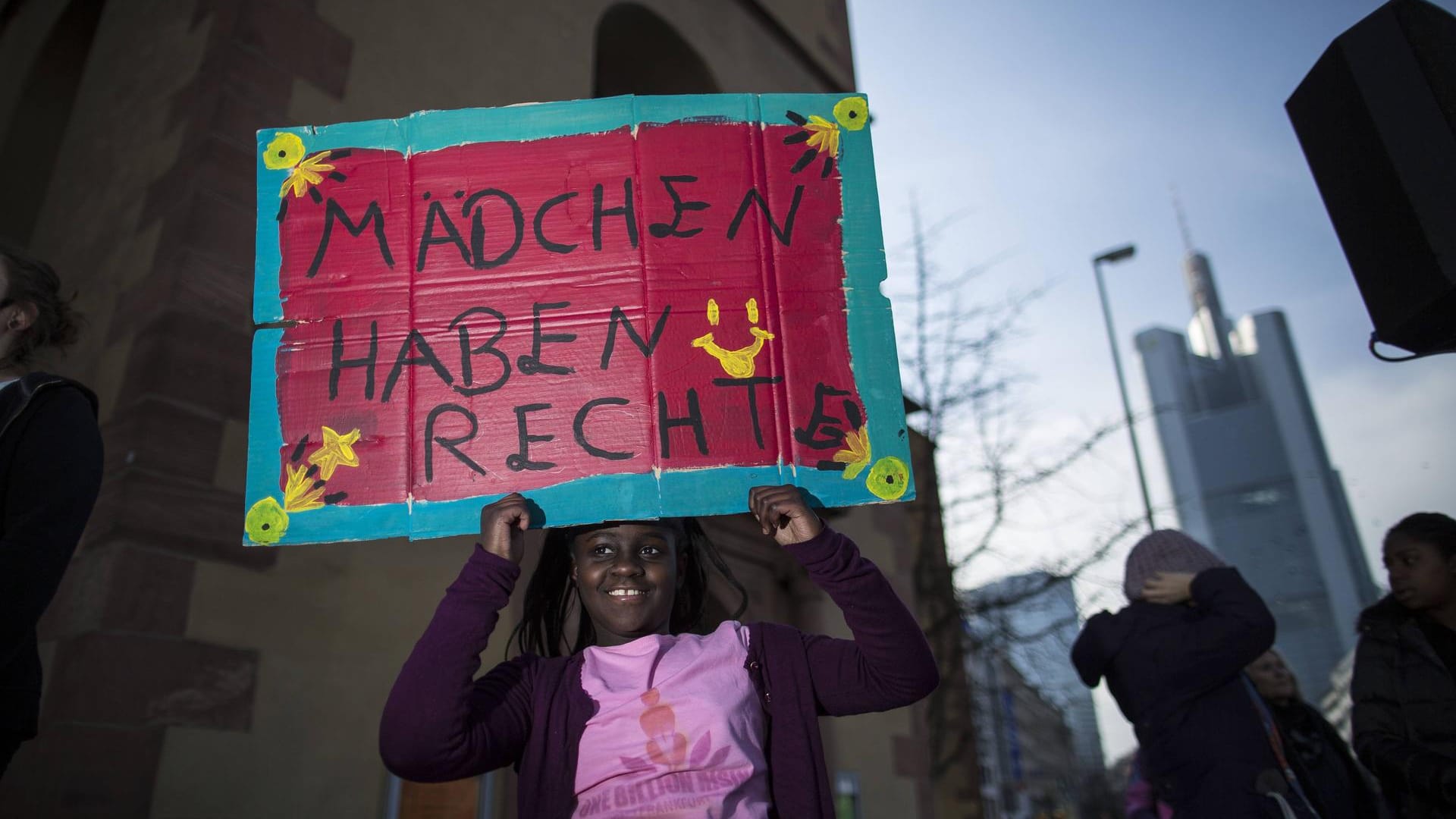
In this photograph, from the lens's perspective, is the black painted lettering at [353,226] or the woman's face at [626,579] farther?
the black painted lettering at [353,226]

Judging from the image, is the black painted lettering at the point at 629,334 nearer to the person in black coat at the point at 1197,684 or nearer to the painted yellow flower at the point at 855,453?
the painted yellow flower at the point at 855,453

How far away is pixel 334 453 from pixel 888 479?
1216 millimetres

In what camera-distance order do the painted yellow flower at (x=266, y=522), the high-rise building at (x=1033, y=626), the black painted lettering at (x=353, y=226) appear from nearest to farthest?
the painted yellow flower at (x=266, y=522), the black painted lettering at (x=353, y=226), the high-rise building at (x=1033, y=626)

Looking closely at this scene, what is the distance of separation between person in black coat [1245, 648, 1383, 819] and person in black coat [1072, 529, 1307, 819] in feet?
1.33

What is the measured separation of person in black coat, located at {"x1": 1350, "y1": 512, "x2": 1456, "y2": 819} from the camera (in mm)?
2738

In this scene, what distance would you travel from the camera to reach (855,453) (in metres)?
2.09

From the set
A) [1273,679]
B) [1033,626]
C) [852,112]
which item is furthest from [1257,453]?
[852,112]

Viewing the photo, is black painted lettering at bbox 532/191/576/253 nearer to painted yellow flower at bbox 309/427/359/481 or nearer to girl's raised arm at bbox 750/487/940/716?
painted yellow flower at bbox 309/427/359/481

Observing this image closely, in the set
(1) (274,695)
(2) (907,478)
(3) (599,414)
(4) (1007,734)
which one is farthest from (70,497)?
(4) (1007,734)

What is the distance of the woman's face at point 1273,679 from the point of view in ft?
12.7

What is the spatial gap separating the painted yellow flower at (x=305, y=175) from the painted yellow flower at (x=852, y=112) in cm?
126

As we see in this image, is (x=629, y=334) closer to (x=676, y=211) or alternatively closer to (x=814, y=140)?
(x=676, y=211)

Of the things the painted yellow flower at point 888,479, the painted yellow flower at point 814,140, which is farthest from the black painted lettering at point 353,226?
the painted yellow flower at point 888,479

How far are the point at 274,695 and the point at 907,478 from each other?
2586 millimetres
